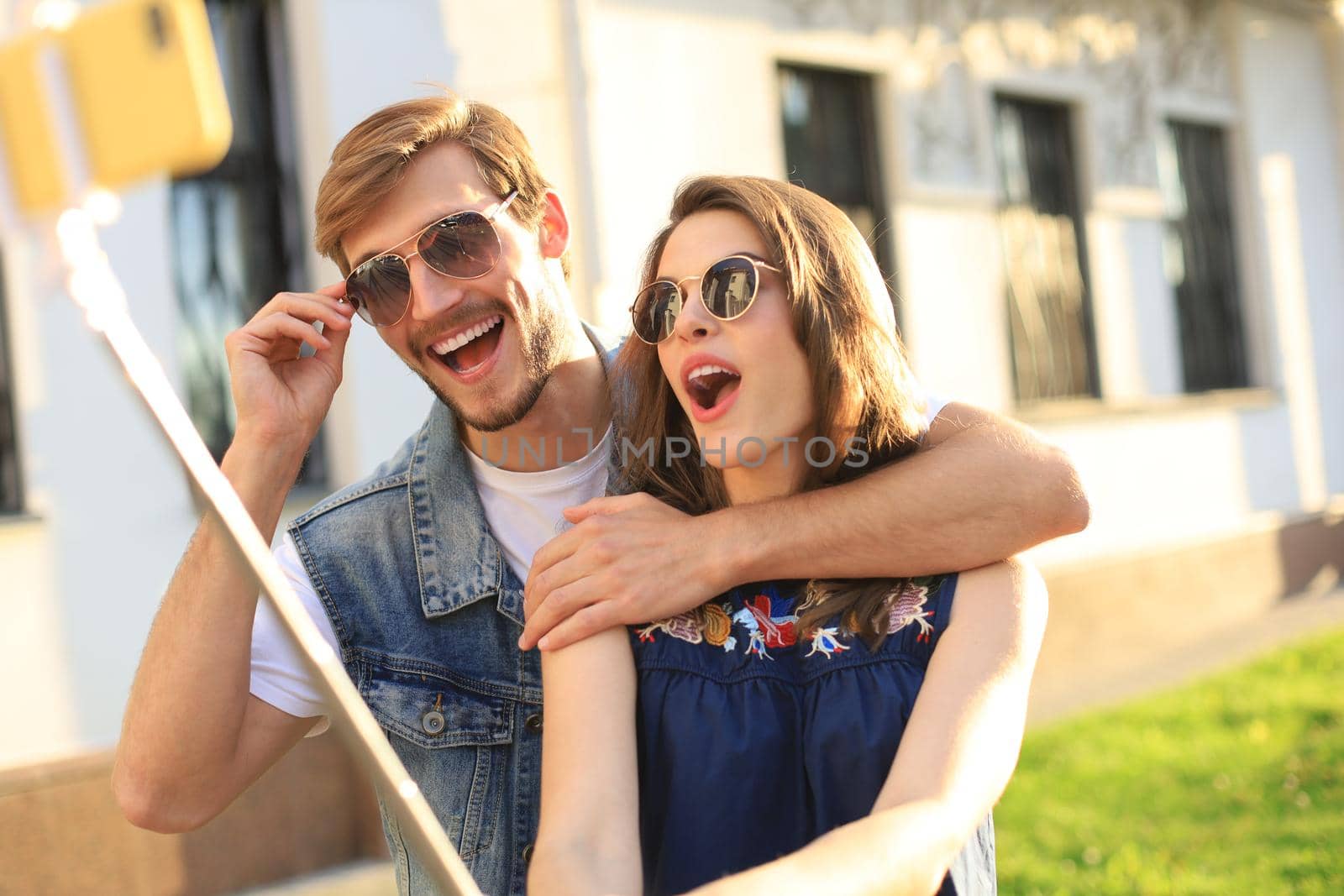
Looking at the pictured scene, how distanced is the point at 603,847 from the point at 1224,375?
9.15 meters

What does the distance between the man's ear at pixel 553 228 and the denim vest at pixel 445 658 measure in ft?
1.65

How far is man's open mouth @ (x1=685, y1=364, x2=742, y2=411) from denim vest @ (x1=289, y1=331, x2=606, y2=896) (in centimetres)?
48

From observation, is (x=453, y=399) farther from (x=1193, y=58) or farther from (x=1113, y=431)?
(x=1193, y=58)

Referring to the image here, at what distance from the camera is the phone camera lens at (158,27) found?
0.86 meters

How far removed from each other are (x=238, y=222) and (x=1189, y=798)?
4062 mm

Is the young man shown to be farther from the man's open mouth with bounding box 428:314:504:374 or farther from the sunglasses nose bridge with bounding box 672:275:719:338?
the sunglasses nose bridge with bounding box 672:275:719:338

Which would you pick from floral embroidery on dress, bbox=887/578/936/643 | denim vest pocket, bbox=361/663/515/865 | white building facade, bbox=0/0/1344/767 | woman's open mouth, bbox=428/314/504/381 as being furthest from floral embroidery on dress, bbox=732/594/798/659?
white building facade, bbox=0/0/1344/767

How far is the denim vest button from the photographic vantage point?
215 cm

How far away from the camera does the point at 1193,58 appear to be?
370 inches

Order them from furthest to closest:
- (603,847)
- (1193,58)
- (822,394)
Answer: (1193,58) → (822,394) → (603,847)

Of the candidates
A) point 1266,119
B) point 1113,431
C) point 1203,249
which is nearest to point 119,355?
point 1113,431

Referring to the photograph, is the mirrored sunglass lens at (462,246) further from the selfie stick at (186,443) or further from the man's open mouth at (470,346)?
the selfie stick at (186,443)

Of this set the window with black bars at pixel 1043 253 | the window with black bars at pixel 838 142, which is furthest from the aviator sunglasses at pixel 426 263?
the window with black bars at pixel 1043 253

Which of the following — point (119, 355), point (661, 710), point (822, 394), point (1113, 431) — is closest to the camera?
point (119, 355)
